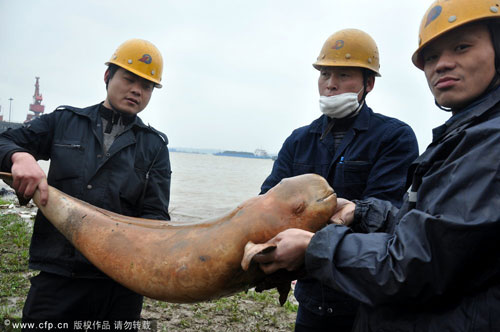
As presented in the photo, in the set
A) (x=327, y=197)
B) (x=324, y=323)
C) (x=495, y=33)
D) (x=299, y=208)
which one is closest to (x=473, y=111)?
(x=495, y=33)

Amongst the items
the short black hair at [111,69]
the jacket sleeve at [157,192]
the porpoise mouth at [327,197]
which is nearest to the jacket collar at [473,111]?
the porpoise mouth at [327,197]

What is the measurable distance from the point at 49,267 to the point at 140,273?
103 cm

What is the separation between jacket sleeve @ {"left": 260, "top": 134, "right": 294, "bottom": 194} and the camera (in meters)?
3.06

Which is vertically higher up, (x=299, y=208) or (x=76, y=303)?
(x=299, y=208)

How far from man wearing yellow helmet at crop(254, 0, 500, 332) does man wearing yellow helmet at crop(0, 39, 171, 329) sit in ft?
5.32

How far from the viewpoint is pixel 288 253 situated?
1.76 m

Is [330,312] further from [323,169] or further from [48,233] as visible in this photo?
[48,233]

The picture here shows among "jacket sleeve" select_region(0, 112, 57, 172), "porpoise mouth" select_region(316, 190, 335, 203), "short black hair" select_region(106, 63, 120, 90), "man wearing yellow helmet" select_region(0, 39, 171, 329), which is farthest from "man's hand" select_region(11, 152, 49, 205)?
"porpoise mouth" select_region(316, 190, 335, 203)

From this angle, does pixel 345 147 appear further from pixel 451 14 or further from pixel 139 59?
pixel 139 59

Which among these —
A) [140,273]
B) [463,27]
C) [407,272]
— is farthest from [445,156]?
[140,273]

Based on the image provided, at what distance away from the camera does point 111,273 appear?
2252mm

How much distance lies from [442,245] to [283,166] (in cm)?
189

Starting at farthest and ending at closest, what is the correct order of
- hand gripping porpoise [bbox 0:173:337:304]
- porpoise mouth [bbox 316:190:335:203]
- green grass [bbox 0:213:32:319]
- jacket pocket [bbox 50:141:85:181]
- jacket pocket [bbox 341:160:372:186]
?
green grass [bbox 0:213:32:319] → jacket pocket [bbox 50:141:85:181] → jacket pocket [bbox 341:160:372:186] → porpoise mouth [bbox 316:190:335:203] → hand gripping porpoise [bbox 0:173:337:304]

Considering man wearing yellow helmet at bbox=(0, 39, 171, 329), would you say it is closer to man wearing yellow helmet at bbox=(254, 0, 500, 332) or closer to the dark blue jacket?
the dark blue jacket
